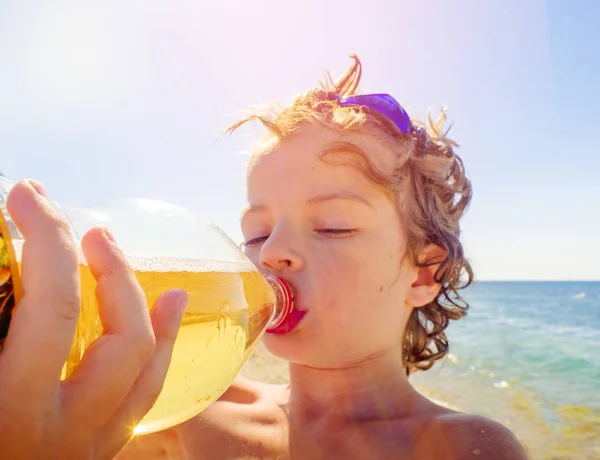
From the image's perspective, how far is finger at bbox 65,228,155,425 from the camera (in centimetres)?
80

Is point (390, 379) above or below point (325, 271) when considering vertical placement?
below

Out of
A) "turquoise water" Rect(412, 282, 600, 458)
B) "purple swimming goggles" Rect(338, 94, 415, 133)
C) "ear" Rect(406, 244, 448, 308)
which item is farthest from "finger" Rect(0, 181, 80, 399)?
"turquoise water" Rect(412, 282, 600, 458)

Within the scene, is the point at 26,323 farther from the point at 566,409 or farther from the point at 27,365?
the point at 566,409

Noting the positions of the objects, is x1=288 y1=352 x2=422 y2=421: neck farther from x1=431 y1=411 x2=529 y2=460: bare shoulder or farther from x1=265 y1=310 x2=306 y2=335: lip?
x1=265 y1=310 x2=306 y2=335: lip

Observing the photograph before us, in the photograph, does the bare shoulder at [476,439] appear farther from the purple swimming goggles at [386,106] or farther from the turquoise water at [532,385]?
the turquoise water at [532,385]

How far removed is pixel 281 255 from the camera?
5.64ft

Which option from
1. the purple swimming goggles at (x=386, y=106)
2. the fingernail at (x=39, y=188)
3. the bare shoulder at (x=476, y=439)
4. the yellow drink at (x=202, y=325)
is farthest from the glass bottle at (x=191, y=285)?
the purple swimming goggles at (x=386, y=106)

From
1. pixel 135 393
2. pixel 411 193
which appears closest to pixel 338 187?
pixel 411 193

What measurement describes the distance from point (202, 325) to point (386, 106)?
5.21ft

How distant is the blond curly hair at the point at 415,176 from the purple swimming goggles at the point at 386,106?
0.03m

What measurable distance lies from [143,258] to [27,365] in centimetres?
45

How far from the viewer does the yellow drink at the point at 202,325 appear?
1135 mm

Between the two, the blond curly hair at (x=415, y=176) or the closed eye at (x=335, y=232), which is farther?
the blond curly hair at (x=415, y=176)

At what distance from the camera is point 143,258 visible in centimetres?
115
